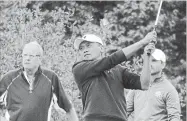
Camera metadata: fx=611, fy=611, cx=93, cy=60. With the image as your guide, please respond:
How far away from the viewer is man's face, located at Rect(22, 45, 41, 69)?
279 inches

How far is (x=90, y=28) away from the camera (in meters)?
12.0

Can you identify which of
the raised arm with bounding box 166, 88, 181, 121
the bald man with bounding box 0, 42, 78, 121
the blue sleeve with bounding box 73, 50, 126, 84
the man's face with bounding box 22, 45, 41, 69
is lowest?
the raised arm with bounding box 166, 88, 181, 121

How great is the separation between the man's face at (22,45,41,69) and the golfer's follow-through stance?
2.60 feet

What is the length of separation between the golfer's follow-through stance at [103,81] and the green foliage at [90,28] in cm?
425

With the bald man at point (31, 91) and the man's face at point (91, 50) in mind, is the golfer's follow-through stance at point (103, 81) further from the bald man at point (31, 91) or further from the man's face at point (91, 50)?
the bald man at point (31, 91)

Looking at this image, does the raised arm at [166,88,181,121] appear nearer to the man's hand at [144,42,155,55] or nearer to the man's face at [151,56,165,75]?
the man's face at [151,56,165,75]

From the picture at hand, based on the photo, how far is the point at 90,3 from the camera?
60.6ft

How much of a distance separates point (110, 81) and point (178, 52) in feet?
43.2

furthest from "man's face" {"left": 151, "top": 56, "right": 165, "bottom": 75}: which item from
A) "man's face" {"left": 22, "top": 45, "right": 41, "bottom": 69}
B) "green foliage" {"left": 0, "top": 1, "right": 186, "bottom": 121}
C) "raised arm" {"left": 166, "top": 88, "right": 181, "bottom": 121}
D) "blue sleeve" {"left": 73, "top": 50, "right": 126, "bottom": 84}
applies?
"green foliage" {"left": 0, "top": 1, "right": 186, "bottom": 121}

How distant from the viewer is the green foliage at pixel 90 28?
35.6ft

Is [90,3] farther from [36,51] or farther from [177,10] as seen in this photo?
[36,51]

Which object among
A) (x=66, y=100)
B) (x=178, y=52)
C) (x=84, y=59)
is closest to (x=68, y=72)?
(x=66, y=100)

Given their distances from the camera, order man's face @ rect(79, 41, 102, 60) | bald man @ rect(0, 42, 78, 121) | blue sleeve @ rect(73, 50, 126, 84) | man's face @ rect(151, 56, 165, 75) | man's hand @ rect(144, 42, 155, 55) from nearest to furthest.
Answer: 1. man's hand @ rect(144, 42, 155, 55)
2. blue sleeve @ rect(73, 50, 126, 84)
3. man's face @ rect(79, 41, 102, 60)
4. bald man @ rect(0, 42, 78, 121)
5. man's face @ rect(151, 56, 165, 75)

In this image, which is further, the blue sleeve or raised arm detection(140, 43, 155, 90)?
the blue sleeve
